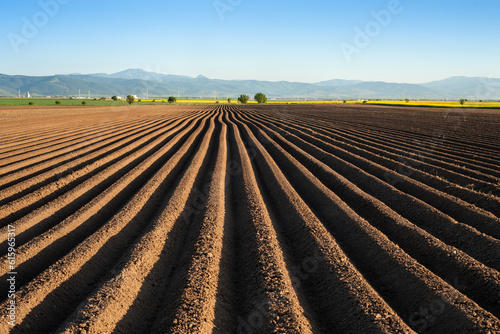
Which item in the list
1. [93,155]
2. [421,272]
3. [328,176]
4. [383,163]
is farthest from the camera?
[93,155]

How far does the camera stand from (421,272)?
14.5ft

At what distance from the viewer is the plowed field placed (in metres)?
3.70

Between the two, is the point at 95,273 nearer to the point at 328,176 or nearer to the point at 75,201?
the point at 75,201

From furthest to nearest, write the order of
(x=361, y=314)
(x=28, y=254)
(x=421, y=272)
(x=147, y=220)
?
(x=147, y=220) → (x=28, y=254) → (x=421, y=272) → (x=361, y=314)

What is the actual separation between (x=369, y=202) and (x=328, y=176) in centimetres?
246

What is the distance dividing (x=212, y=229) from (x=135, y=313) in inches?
86.8

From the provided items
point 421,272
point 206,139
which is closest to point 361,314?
point 421,272

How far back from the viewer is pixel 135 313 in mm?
3842

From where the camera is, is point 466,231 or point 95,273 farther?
point 466,231

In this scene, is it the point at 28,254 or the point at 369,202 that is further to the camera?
the point at 369,202

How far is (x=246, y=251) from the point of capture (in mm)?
5332

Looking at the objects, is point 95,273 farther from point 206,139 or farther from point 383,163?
point 206,139

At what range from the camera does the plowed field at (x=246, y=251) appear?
3.70 m

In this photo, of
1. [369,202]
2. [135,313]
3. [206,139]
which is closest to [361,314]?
[135,313]
